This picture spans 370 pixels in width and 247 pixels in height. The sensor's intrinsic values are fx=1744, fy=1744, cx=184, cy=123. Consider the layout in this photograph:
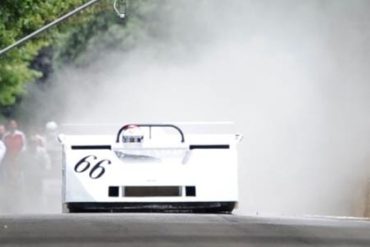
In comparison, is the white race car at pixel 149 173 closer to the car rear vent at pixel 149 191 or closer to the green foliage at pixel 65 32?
the car rear vent at pixel 149 191

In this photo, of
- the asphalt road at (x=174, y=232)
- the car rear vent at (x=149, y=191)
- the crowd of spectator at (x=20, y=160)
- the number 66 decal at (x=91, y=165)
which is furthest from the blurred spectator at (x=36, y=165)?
the asphalt road at (x=174, y=232)

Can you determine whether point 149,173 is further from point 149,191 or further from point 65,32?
point 65,32

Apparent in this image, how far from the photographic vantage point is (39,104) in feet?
202

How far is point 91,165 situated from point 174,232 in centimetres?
563

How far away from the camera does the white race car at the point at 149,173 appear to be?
2225cm

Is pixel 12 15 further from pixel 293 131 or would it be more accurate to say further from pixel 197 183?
pixel 197 183

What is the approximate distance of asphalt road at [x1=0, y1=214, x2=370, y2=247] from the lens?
15648mm

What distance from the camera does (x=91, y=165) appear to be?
22156mm

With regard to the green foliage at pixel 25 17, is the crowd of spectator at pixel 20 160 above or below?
below

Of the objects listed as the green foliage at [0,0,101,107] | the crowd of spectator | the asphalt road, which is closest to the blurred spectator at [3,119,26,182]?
the crowd of spectator

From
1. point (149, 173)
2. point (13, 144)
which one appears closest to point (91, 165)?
point (149, 173)

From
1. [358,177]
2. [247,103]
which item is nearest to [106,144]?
[358,177]

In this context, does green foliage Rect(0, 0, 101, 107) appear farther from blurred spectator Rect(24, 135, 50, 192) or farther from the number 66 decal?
the number 66 decal

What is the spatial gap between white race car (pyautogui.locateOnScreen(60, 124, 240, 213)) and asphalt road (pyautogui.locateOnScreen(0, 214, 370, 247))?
2.91m
